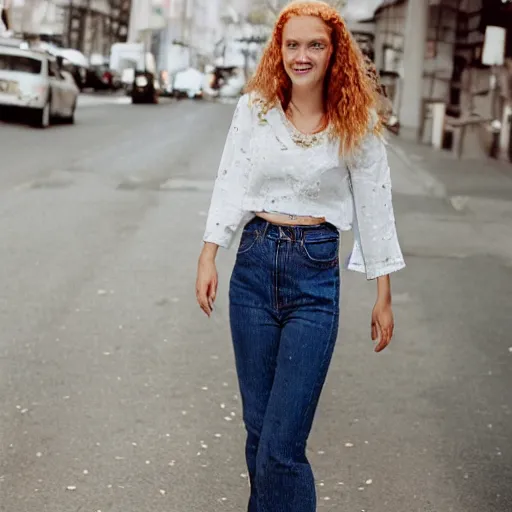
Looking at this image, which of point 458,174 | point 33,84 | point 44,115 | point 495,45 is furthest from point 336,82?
point 44,115

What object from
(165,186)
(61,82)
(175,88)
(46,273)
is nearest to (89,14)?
(175,88)

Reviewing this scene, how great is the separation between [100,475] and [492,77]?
23362 mm

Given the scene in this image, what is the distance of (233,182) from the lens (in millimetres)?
3170

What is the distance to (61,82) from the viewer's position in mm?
27969

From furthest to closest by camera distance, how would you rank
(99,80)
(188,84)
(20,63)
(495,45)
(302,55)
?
1. (188,84)
2. (99,80)
3. (20,63)
4. (495,45)
5. (302,55)

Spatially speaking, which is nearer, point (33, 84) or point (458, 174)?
point (458, 174)

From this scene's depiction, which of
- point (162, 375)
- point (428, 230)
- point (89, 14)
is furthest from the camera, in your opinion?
point (89, 14)

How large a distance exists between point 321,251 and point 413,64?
1439 inches

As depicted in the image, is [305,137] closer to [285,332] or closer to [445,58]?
[285,332]

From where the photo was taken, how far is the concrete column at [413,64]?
1490 inches

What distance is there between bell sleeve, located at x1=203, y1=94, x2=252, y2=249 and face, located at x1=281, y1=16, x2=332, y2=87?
18 cm

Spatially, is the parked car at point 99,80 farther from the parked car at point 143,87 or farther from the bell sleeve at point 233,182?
the bell sleeve at point 233,182

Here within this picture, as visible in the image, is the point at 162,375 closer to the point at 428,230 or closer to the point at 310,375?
the point at 310,375

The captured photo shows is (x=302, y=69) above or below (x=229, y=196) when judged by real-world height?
above
